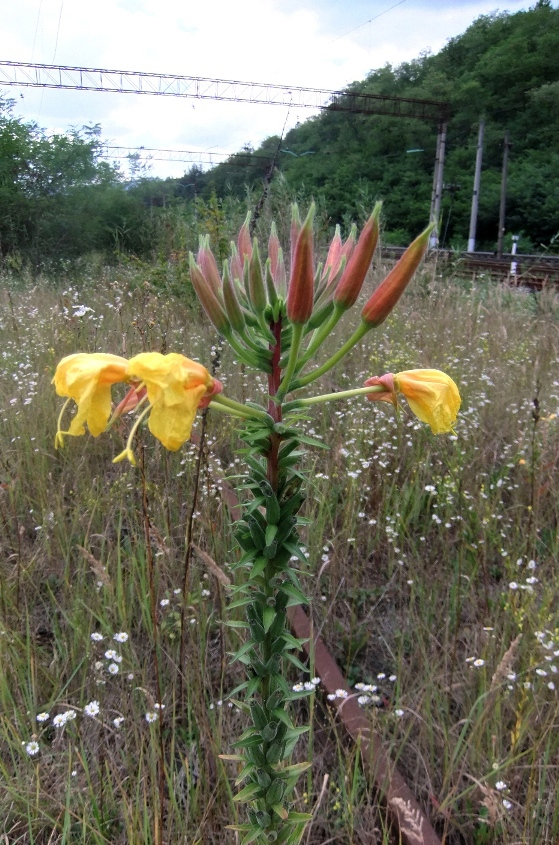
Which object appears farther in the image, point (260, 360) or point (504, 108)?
point (504, 108)

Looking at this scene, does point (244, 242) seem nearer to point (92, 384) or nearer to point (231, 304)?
point (231, 304)

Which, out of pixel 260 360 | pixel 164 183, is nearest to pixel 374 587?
pixel 260 360

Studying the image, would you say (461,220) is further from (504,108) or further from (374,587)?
(374,587)

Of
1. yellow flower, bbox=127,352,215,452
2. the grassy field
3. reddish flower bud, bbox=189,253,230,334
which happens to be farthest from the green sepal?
reddish flower bud, bbox=189,253,230,334

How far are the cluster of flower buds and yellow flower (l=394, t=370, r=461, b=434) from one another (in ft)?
0.35

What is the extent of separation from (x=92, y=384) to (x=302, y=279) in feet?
1.05

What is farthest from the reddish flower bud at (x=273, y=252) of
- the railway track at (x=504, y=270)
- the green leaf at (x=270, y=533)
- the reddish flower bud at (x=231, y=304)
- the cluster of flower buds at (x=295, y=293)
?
the railway track at (x=504, y=270)

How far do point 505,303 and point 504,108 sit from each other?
26281mm

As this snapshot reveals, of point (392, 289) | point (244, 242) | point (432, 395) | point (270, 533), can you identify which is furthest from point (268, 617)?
point (244, 242)

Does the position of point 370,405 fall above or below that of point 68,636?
above

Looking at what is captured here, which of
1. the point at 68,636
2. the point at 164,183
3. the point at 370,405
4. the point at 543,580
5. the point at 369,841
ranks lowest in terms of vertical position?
the point at 369,841

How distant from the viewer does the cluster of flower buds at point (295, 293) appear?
78cm

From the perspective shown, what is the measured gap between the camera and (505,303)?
5539 mm

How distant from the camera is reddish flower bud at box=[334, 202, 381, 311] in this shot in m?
0.78
